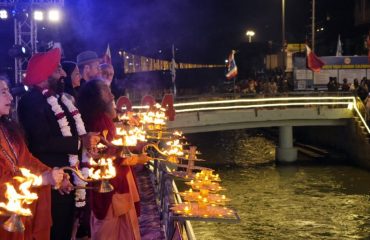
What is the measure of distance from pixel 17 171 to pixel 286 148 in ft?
73.0

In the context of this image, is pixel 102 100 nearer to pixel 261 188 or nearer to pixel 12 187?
pixel 12 187

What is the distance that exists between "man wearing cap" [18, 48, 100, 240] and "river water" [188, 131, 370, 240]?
997cm

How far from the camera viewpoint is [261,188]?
66.8 ft

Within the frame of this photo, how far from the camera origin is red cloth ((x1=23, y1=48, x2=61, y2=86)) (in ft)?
15.1

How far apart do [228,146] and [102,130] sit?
2714 cm

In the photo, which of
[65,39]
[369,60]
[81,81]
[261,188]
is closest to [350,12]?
[369,60]

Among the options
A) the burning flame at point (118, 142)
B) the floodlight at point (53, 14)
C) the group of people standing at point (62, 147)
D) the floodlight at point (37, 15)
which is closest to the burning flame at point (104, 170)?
the group of people standing at point (62, 147)

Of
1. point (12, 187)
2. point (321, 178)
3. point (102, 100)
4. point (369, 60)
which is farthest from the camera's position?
point (369, 60)

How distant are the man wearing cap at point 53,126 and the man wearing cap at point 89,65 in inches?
38.1

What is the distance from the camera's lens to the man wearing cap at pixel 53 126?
4.44m

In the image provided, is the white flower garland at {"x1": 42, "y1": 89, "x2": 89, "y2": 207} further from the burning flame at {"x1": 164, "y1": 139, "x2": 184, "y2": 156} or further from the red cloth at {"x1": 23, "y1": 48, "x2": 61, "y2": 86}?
the burning flame at {"x1": 164, "y1": 139, "x2": 184, "y2": 156}

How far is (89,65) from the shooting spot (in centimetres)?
574

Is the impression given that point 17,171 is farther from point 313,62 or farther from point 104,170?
point 313,62

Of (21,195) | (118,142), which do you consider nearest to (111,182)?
(118,142)
